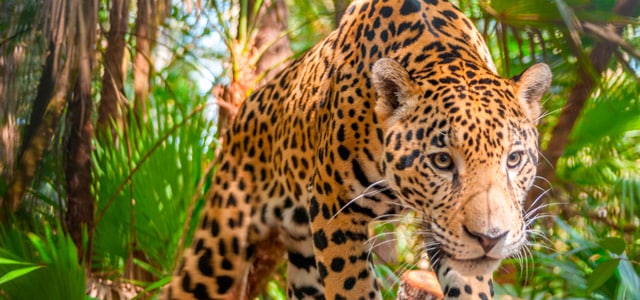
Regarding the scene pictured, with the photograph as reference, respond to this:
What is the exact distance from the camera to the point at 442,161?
3602mm

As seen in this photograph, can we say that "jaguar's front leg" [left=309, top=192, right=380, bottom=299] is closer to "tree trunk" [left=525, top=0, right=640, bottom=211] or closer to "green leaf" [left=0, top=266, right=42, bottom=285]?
"tree trunk" [left=525, top=0, right=640, bottom=211]

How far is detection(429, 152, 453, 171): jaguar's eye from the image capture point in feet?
11.8

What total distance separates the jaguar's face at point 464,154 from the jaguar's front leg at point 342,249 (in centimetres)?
36

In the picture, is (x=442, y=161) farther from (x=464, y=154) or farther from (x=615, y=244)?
(x=615, y=244)

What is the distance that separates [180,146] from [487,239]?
3.01 m

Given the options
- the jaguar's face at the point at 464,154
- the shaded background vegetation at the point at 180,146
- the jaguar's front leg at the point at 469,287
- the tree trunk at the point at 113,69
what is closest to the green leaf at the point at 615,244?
the shaded background vegetation at the point at 180,146

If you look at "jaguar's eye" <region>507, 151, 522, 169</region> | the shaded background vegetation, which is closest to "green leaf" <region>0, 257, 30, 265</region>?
the shaded background vegetation

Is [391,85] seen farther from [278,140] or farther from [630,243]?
[630,243]

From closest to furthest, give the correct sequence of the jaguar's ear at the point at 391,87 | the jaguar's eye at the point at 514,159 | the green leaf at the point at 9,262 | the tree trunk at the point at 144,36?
the jaguar's eye at the point at 514,159, the jaguar's ear at the point at 391,87, the green leaf at the point at 9,262, the tree trunk at the point at 144,36

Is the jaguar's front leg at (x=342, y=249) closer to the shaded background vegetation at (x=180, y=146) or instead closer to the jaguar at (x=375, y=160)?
the jaguar at (x=375, y=160)

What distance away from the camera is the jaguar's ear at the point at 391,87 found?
12.3 ft

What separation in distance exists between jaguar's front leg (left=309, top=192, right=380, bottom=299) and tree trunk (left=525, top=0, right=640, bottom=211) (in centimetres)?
81

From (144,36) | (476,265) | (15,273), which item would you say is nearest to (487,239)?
(476,265)

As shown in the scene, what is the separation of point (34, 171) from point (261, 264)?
215cm
